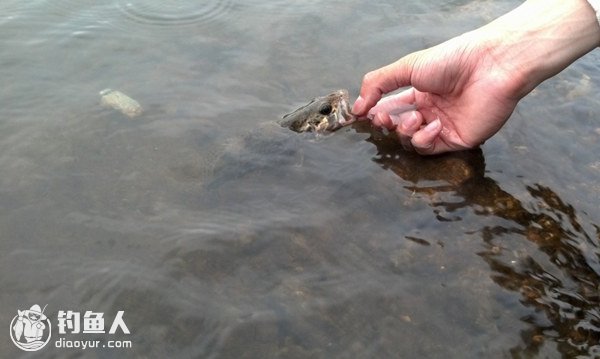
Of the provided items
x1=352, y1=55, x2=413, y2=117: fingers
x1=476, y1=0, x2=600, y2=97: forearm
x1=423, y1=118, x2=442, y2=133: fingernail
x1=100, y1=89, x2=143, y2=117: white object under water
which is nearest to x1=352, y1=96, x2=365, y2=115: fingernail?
x1=352, y1=55, x2=413, y2=117: fingers

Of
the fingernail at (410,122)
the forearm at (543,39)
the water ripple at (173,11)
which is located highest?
the forearm at (543,39)

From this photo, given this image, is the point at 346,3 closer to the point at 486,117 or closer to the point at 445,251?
the point at 486,117

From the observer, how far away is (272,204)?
4.13 m

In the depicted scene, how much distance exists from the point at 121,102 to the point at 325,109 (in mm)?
2255

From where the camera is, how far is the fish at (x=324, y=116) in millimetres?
4914

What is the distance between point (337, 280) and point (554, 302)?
136 cm

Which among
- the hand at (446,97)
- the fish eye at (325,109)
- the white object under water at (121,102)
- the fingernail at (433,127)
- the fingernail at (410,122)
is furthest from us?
the white object under water at (121,102)

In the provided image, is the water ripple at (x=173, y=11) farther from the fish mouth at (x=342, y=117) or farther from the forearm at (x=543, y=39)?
the forearm at (x=543, y=39)

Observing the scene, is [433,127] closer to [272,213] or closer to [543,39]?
[543,39]

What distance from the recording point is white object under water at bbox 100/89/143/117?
5.43 meters
